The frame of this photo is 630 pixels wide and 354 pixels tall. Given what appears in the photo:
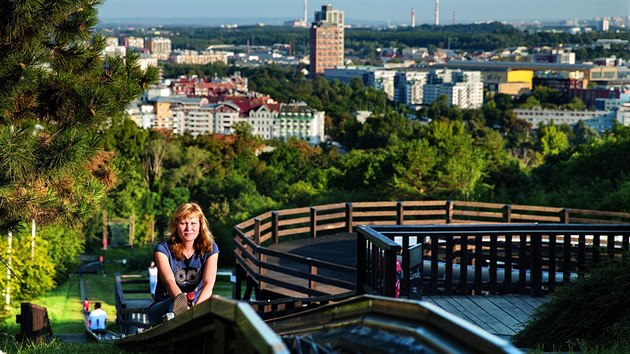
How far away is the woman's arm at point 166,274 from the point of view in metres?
6.14

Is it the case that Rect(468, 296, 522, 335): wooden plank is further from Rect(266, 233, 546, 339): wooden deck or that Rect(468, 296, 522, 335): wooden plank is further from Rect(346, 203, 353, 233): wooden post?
Rect(346, 203, 353, 233): wooden post

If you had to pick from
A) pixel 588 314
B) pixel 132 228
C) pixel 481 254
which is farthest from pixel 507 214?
pixel 132 228

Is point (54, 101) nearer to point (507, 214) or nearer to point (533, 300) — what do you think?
point (533, 300)

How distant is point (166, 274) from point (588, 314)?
8.79 ft

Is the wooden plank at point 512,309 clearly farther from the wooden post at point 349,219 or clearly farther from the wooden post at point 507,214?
the wooden post at point 349,219

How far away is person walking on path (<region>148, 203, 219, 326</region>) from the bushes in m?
2.11

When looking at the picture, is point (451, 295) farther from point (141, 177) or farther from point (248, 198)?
point (141, 177)

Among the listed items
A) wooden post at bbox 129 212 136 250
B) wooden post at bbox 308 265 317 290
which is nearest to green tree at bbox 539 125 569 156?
wooden post at bbox 129 212 136 250

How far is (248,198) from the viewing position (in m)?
54.1

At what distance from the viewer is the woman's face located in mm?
6129

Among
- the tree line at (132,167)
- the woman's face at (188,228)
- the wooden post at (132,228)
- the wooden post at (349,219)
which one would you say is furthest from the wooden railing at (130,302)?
the wooden post at (132,228)

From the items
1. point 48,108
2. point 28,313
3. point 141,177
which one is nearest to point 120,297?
point 28,313

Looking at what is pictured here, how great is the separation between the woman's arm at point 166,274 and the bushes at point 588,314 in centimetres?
228

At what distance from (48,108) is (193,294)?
6946 millimetres
